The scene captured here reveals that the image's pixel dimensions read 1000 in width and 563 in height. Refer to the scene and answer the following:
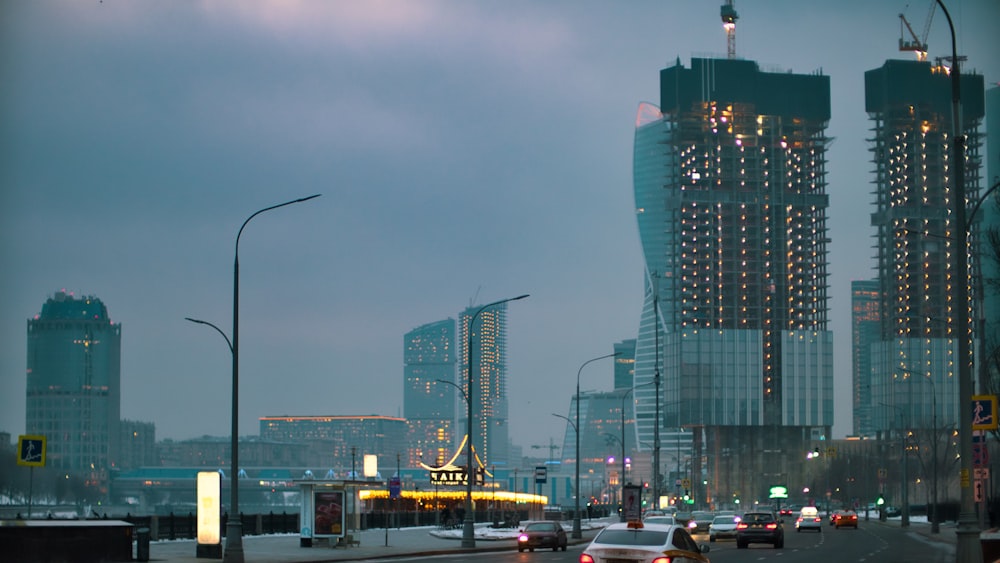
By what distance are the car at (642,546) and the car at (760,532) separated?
105ft

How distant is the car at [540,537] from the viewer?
5706 cm

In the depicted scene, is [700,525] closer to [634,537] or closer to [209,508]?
[209,508]

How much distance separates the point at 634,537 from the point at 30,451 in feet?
80.4

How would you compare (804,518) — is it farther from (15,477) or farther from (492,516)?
(15,477)

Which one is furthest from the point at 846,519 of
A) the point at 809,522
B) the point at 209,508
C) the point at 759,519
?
the point at 209,508

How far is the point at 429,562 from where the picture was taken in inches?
1736

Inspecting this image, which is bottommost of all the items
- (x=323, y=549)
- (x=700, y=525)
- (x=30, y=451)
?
(x=700, y=525)

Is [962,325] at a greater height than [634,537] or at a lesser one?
greater

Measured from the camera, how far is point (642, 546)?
24938 millimetres

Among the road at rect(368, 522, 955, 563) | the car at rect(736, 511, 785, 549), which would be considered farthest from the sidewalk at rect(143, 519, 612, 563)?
the car at rect(736, 511, 785, 549)

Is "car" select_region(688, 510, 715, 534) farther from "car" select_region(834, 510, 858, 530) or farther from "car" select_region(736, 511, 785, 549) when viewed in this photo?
"car" select_region(736, 511, 785, 549)

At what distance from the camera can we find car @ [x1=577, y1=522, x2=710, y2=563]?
80.9 feet

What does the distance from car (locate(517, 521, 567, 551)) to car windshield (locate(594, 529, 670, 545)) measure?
3127 centimetres

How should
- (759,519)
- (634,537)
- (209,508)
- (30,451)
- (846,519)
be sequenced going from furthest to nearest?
(846,519) → (759,519) → (209,508) → (30,451) → (634,537)
